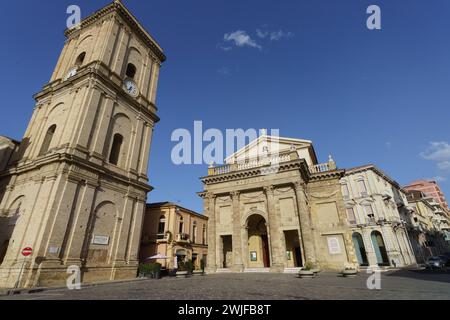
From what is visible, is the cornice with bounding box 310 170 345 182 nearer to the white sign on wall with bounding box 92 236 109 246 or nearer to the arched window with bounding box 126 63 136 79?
the white sign on wall with bounding box 92 236 109 246

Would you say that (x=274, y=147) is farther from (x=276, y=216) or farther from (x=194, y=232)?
(x=194, y=232)

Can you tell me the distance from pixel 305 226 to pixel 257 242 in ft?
21.0

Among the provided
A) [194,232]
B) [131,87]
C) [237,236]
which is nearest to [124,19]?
[131,87]

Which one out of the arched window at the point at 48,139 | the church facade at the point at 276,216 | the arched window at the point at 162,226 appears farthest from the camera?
the arched window at the point at 162,226

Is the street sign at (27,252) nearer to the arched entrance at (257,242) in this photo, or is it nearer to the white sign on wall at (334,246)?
the arched entrance at (257,242)

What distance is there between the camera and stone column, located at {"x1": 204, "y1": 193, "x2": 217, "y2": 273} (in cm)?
2214

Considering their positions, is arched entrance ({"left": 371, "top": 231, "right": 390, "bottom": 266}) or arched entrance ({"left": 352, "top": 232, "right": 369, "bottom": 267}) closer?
arched entrance ({"left": 371, "top": 231, "right": 390, "bottom": 266})

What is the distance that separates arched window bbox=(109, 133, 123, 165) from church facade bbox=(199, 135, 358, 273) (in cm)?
933

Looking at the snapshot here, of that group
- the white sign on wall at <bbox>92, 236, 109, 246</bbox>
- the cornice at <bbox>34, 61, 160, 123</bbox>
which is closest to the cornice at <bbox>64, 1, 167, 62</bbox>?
the cornice at <bbox>34, 61, 160, 123</bbox>

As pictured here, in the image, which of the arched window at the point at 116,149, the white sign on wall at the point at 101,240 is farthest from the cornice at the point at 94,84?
the white sign on wall at the point at 101,240

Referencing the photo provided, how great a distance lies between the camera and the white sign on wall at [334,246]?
2173 centimetres

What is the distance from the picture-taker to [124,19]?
78.0ft

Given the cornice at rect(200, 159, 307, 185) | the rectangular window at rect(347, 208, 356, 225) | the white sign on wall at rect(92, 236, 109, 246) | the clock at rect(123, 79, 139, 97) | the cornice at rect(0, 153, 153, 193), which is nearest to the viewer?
the cornice at rect(0, 153, 153, 193)
